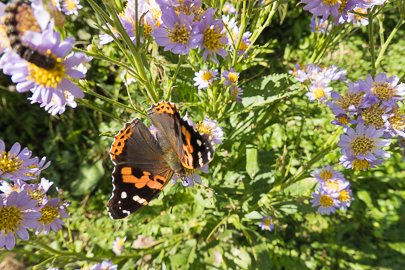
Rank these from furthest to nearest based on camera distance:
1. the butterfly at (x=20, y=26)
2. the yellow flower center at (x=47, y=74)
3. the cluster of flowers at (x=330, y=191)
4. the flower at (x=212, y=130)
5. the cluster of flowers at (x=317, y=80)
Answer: the cluster of flowers at (x=330, y=191)
the cluster of flowers at (x=317, y=80)
the flower at (x=212, y=130)
the yellow flower center at (x=47, y=74)
the butterfly at (x=20, y=26)

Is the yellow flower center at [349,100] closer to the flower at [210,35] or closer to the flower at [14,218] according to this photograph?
the flower at [210,35]

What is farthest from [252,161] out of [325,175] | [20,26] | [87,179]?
[87,179]

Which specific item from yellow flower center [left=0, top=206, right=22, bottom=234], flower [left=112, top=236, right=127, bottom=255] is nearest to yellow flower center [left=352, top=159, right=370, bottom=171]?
yellow flower center [left=0, top=206, right=22, bottom=234]

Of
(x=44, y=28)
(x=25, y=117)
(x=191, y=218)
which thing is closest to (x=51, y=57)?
(x=44, y=28)

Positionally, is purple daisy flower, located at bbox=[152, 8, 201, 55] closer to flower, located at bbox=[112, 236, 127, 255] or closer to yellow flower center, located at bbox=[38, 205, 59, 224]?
yellow flower center, located at bbox=[38, 205, 59, 224]

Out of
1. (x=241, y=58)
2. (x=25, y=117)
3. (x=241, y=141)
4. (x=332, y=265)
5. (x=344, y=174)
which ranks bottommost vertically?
(x=332, y=265)

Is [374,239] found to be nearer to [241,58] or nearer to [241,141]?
[241,141]

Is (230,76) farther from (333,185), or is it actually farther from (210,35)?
(333,185)

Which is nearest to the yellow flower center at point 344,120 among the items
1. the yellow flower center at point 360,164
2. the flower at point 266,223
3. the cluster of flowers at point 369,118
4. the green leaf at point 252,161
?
the cluster of flowers at point 369,118
